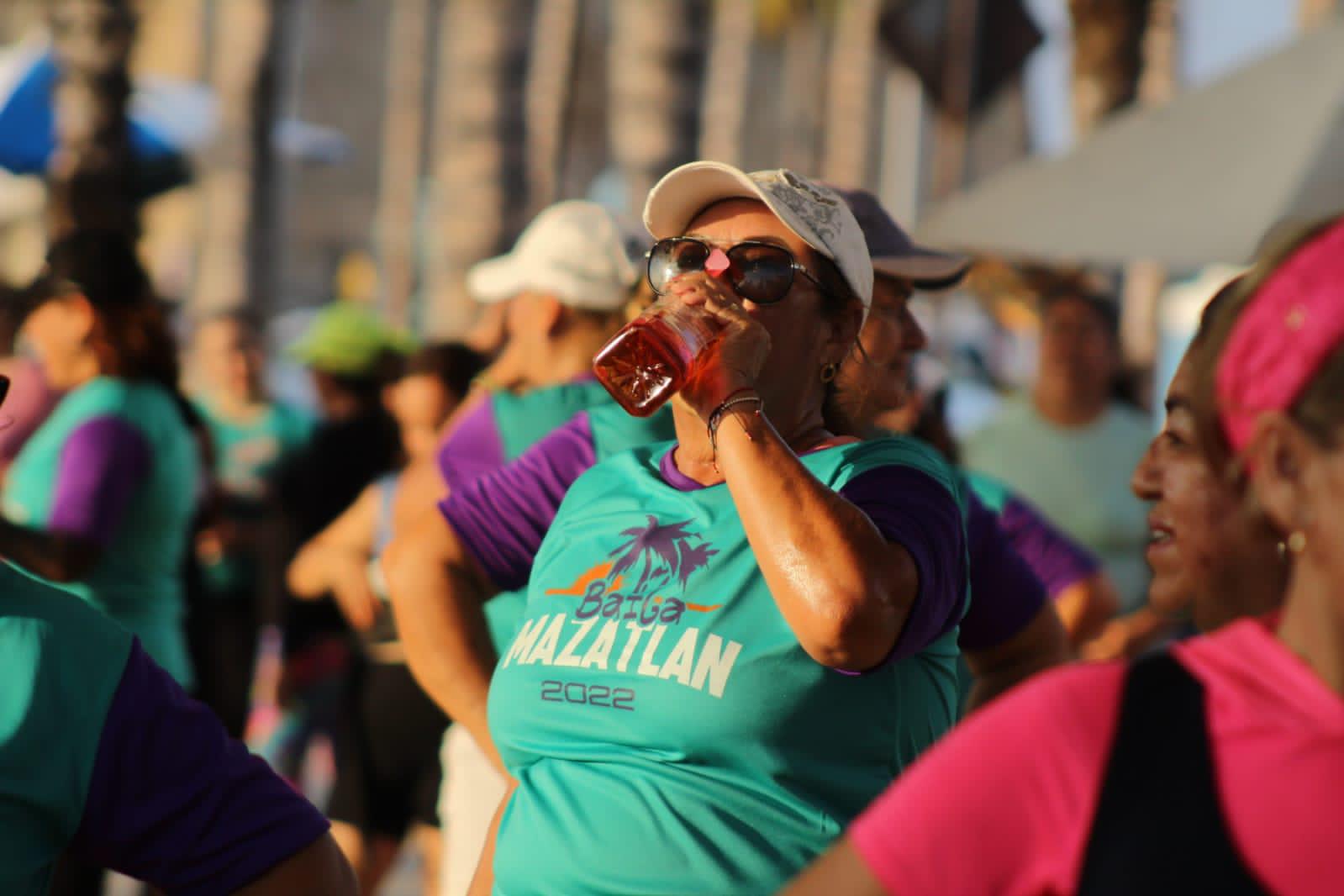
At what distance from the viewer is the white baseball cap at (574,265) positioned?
474cm

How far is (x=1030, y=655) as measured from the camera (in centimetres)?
338

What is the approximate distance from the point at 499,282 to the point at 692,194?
84.1 inches

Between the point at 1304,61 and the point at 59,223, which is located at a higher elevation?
the point at 1304,61

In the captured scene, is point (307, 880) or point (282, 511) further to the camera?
point (282, 511)

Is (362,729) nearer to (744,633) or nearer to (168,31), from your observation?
(744,633)

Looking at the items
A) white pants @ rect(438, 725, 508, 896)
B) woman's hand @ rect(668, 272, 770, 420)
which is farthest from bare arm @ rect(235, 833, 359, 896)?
white pants @ rect(438, 725, 508, 896)

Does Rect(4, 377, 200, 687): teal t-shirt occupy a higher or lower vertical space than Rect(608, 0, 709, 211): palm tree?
higher

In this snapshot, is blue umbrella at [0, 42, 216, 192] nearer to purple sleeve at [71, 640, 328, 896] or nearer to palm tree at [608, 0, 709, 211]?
palm tree at [608, 0, 709, 211]

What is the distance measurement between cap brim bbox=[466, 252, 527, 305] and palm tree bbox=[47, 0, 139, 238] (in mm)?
5283

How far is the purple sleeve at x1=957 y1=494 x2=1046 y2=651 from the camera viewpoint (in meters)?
3.29

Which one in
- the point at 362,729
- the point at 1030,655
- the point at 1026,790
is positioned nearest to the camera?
the point at 1026,790

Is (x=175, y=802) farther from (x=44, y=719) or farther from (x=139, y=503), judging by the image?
(x=139, y=503)

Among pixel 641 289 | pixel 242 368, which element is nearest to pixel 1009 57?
pixel 242 368

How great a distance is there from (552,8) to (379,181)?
3127 centimetres
